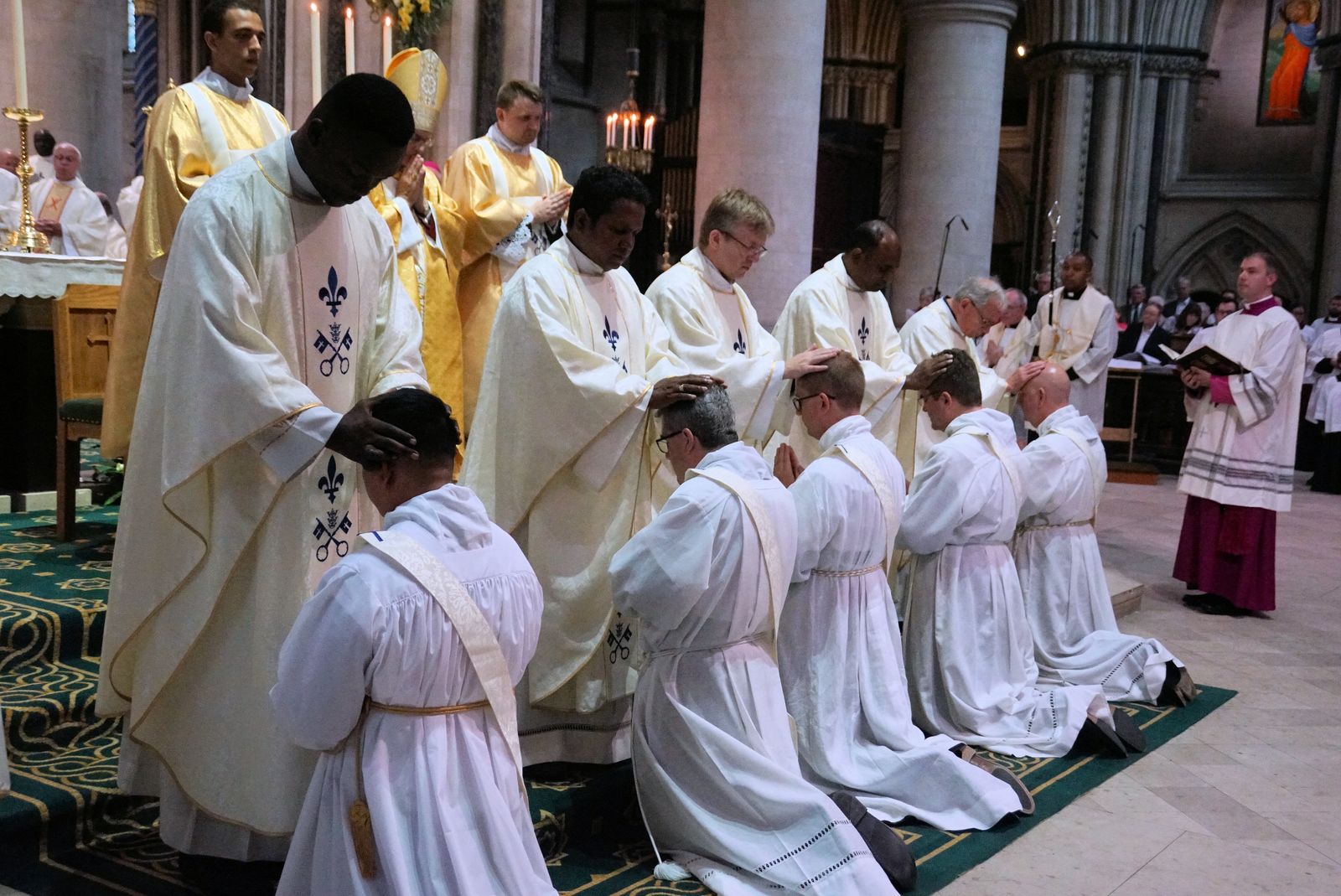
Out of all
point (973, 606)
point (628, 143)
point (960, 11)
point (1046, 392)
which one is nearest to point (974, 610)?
point (973, 606)

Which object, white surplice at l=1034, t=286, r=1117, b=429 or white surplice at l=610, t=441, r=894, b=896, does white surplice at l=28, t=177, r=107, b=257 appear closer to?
white surplice at l=610, t=441, r=894, b=896

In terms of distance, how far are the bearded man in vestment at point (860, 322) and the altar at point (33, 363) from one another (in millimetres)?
2974

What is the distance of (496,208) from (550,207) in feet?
0.82

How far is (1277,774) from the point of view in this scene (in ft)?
16.1

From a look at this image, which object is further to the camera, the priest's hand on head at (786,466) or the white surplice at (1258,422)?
the white surplice at (1258,422)

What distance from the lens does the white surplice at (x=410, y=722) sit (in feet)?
7.98

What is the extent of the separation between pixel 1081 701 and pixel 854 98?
18.7 m

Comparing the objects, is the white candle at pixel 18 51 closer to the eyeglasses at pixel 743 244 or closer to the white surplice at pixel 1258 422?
the eyeglasses at pixel 743 244

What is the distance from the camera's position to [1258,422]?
7.58 metres

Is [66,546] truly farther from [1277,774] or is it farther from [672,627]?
[1277,774]

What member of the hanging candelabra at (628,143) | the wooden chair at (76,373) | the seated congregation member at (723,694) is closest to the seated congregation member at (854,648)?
the seated congregation member at (723,694)

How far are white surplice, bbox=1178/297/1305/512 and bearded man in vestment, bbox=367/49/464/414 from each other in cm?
466

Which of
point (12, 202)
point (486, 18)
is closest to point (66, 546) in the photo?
point (486, 18)

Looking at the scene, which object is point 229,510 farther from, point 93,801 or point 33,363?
point 33,363
